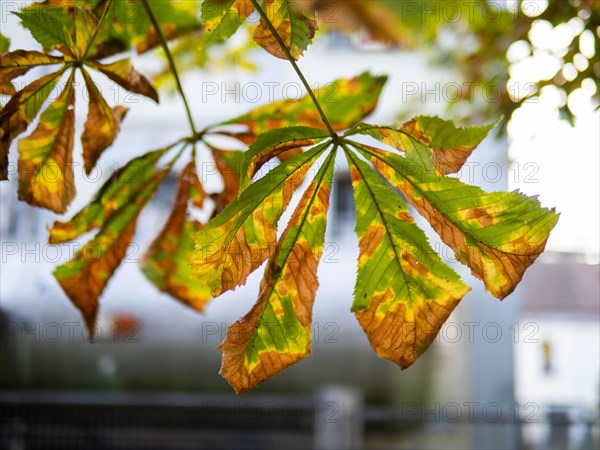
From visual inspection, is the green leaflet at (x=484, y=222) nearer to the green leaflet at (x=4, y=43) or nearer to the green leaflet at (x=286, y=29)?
the green leaflet at (x=286, y=29)

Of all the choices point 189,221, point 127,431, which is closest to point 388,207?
point 189,221

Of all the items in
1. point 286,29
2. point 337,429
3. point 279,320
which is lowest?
point 337,429

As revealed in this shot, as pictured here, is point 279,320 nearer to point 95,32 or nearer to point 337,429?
point 95,32

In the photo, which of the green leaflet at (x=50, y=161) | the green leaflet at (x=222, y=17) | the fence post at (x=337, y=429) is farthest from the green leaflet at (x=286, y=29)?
the fence post at (x=337, y=429)

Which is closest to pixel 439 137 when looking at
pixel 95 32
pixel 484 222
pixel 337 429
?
pixel 484 222

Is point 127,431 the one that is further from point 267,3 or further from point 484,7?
point 267,3

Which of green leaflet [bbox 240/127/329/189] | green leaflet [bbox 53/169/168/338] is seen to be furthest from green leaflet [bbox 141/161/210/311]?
green leaflet [bbox 240/127/329/189]

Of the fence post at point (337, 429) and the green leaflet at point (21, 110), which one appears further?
the fence post at point (337, 429)
